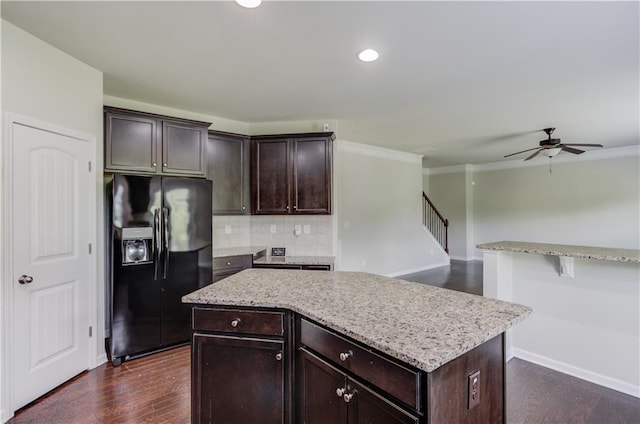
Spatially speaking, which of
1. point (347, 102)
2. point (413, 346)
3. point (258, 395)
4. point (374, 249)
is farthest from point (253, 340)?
point (374, 249)

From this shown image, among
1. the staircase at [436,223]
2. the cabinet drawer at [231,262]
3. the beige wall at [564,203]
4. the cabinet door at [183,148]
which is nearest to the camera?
the cabinet door at [183,148]

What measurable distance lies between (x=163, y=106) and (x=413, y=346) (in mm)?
3878

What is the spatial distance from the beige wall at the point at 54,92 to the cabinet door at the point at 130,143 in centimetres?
11

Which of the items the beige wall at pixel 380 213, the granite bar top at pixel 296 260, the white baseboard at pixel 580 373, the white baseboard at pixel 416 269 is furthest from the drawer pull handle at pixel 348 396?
the white baseboard at pixel 416 269

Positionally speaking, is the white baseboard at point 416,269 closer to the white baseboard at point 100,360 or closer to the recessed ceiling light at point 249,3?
the white baseboard at point 100,360

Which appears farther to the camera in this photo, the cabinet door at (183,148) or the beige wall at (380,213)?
the beige wall at (380,213)

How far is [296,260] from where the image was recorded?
3.77 metres

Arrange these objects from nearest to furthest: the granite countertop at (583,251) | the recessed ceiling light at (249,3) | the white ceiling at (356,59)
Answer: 1. the recessed ceiling light at (249,3)
2. the white ceiling at (356,59)
3. the granite countertop at (583,251)

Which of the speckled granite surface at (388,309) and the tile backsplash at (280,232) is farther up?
the tile backsplash at (280,232)

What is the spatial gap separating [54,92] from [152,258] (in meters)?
1.57

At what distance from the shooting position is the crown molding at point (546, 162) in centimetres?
627

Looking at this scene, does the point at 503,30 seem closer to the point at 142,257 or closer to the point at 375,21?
the point at 375,21

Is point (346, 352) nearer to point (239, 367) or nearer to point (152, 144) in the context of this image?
point (239, 367)

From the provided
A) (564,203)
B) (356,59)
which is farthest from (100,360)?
(564,203)
